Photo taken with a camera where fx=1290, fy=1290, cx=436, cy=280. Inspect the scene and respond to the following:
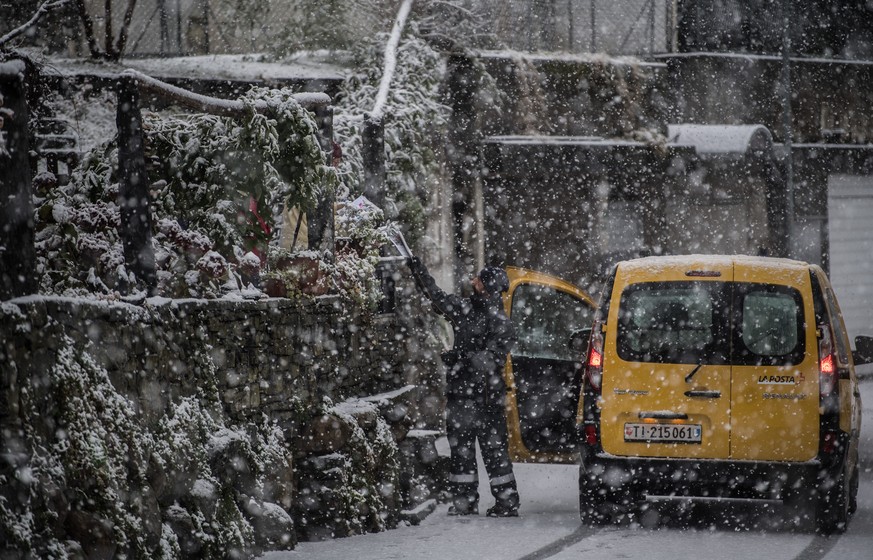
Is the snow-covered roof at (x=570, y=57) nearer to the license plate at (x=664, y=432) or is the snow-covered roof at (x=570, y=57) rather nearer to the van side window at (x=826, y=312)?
the van side window at (x=826, y=312)

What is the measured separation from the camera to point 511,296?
11.1 metres

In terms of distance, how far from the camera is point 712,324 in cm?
934

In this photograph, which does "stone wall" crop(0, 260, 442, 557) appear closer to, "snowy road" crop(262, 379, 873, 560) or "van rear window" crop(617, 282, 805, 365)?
"snowy road" crop(262, 379, 873, 560)

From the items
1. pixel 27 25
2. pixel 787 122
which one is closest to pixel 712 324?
pixel 27 25

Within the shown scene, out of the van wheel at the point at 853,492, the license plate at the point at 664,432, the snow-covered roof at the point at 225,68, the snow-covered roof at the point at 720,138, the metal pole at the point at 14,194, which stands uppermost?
the snow-covered roof at the point at 225,68

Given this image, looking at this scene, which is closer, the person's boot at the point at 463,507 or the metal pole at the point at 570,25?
the person's boot at the point at 463,507

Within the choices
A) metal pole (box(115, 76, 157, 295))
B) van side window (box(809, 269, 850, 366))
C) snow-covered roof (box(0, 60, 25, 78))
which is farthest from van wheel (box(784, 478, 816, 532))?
snow-covered roof (box(0, 60, 25, 78))

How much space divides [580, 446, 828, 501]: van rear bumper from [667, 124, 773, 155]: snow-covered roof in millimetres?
14527

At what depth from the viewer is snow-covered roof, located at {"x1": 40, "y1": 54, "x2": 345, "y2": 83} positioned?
16.9m

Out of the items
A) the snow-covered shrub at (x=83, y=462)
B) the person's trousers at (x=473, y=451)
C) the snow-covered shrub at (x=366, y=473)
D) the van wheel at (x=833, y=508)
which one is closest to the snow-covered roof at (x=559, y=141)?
the person's trousers at (x=473, y=451)

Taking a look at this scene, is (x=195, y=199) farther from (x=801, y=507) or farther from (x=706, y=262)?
(x=801, y=507)

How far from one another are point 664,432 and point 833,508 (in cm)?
126

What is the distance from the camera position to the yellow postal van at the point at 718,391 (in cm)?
896

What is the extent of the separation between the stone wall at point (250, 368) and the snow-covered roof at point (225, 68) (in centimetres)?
588
